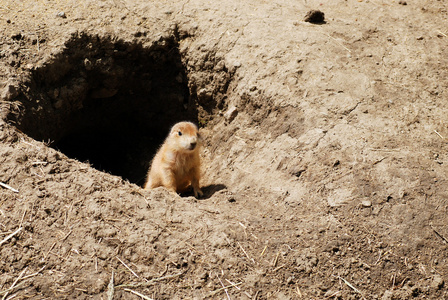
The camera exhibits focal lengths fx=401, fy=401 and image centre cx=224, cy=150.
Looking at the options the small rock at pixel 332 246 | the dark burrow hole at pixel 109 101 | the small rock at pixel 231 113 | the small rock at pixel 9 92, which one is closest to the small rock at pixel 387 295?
the small rock at pixel 332 246

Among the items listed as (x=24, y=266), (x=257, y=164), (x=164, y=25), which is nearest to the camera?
(x=24, y=266)

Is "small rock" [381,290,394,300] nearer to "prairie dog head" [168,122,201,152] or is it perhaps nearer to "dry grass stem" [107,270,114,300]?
"dry grass stem" [107,270,114,300]

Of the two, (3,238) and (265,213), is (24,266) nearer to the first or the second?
(3,238)

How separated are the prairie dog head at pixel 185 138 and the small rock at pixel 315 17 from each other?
3.00 meters

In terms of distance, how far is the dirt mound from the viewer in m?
4.09

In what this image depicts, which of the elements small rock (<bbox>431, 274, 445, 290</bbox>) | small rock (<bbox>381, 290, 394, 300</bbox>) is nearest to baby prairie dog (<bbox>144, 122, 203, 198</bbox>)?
small rock (<bbox>381, 290, 394, 300</bbox>)

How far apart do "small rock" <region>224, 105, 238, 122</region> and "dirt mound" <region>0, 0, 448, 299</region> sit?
0.02 metres

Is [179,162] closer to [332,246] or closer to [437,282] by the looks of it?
[332,246]

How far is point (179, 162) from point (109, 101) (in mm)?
2953

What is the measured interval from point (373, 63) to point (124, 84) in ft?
15.5

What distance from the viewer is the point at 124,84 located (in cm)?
812

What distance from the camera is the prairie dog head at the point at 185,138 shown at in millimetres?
6020

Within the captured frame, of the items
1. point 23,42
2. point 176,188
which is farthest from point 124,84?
point 176,188

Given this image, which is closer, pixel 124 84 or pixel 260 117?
pixel 260 117
